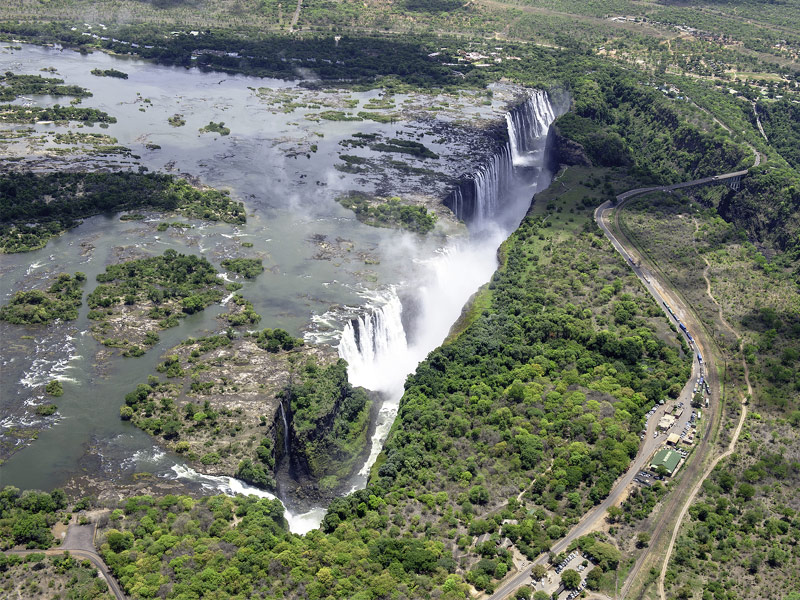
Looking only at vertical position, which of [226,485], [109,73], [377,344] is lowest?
[226,485]

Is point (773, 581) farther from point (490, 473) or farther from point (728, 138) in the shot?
point (728, 138)

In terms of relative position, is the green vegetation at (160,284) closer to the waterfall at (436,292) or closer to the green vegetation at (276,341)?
the green vegetation at (276,341)

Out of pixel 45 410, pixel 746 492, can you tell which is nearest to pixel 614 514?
pixel 746 492

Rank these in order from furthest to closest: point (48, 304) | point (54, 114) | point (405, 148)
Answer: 1. point (54, 114)
2. point (405, 148)
3. point (48, 304)

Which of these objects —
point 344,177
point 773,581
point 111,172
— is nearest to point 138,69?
point 111,172

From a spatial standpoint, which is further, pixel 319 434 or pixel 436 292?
pixel 436 292

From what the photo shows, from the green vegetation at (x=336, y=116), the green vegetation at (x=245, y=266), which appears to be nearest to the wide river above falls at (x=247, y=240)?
the green vegetation at (x=336, y=116)

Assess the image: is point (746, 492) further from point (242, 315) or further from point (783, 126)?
point (783, 126)
